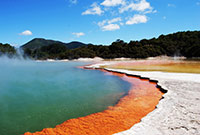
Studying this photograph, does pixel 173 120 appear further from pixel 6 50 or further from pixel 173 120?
pixel 6 50

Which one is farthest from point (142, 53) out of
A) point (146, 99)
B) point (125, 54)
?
point (146, 99)

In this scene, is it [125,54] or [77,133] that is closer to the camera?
[77,133]

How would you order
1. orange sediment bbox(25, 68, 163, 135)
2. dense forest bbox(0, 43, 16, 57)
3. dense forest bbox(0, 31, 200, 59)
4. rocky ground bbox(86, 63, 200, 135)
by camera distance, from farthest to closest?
dense forest bbox(0, 31, 200, 59) → dense forest bbox(0, 43, 16, 57) → orange sediment bbox(25, 68, 163, 135) → rocky ground bbox(86, 63, 200, 135)

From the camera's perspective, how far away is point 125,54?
329 ft

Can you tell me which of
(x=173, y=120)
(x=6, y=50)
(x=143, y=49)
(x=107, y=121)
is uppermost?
(x=6, y=50)

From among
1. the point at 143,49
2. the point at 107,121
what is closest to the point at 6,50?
the point at 143,49

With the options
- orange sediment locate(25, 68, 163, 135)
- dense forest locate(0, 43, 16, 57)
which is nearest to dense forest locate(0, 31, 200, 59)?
dense forest locate(0, 43, 16, 57)

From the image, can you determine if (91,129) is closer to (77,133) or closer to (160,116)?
(77,133)

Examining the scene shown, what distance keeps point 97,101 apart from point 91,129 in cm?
368

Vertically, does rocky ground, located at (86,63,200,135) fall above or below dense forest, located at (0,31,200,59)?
below

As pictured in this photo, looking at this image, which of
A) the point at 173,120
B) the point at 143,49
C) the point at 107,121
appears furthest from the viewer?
the point at 143,49

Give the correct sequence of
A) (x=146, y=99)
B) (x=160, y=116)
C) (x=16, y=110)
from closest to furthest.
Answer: (x=160, y=116) → (x=16, y=110) → (x=146, y=99)

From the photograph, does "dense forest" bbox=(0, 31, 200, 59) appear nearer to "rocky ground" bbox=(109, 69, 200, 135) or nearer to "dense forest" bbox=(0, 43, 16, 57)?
"dense forest" bbox=(0, 43, 16, 57)

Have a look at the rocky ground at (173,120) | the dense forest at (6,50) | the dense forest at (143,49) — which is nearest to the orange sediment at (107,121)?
the rocky ground at (173,120)
